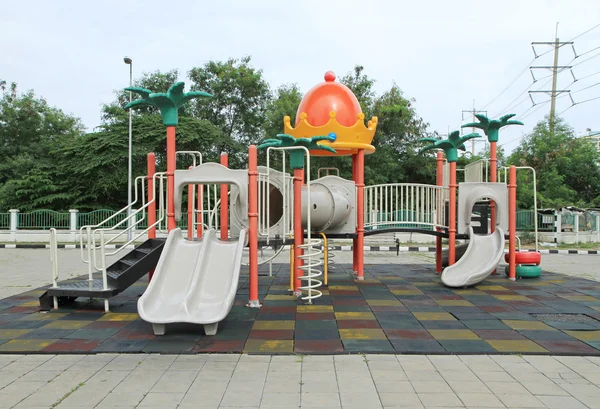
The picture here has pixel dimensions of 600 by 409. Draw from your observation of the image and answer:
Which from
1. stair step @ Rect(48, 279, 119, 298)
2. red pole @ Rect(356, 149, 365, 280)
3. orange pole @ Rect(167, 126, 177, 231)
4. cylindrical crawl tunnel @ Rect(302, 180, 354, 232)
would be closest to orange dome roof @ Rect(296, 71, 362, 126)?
red pole @ Rect(356, 149, 365, 280)

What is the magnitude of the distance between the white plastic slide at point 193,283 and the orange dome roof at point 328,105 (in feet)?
13.4

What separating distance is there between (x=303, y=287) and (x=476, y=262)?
13.1 feet

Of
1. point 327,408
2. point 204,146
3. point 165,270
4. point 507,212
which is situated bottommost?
point 327,408

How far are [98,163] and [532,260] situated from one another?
2383 cm

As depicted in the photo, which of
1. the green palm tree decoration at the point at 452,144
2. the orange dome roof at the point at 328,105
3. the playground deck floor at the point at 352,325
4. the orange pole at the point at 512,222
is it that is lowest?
the playground deck floor at the point at 352,325

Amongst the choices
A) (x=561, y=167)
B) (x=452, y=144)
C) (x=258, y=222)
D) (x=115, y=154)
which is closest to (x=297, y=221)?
(x=258, y=222)

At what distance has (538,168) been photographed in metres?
32.8

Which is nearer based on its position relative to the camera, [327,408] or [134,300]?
[327,408]

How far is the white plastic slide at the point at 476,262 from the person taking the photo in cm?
927

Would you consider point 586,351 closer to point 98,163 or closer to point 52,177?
point 98,163

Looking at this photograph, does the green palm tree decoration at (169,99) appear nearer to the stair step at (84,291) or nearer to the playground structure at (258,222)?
the playground structure at (258,222)

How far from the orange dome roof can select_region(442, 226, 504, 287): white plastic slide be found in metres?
3.54

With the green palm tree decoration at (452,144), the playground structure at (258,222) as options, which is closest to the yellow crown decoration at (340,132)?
the playground structure at (258,222)

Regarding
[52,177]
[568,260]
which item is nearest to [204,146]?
[52,177]
